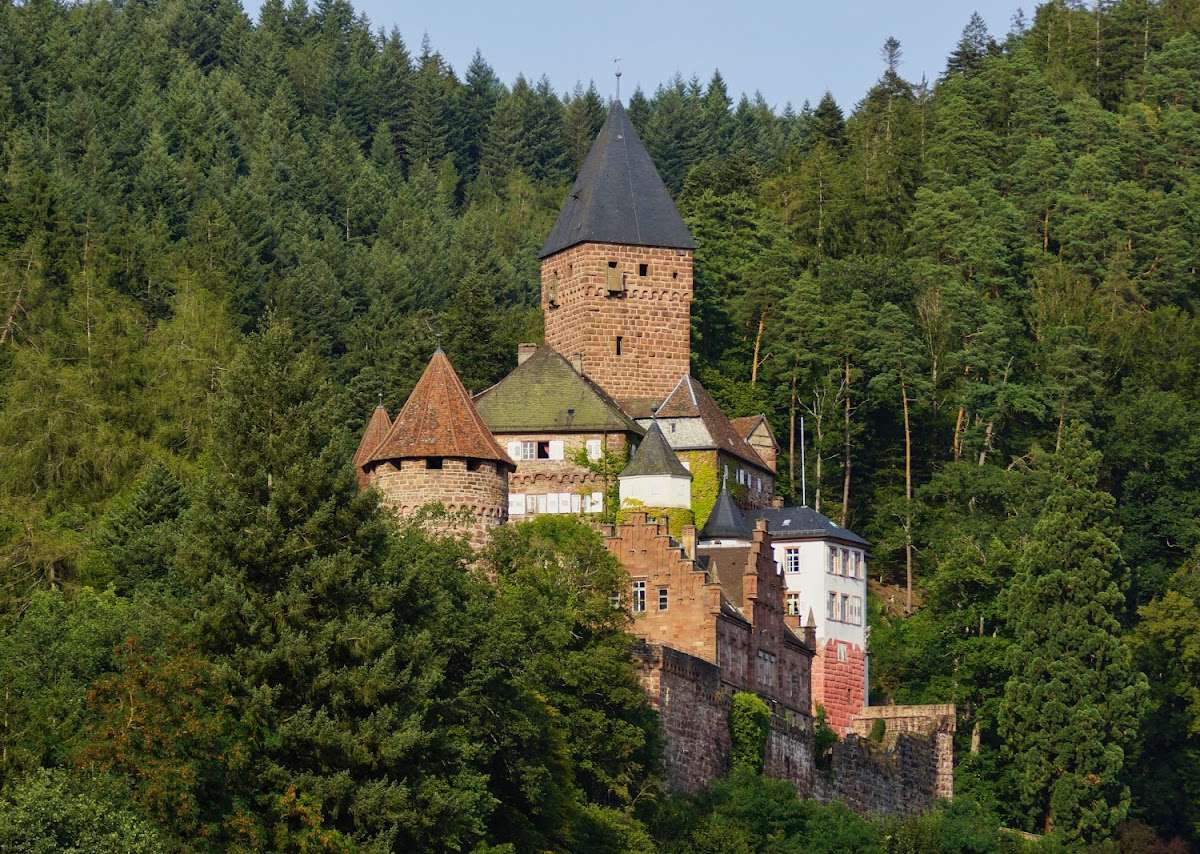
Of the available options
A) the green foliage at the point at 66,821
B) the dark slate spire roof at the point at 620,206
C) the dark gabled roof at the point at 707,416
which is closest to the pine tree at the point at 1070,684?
the dark gabled roof at the point at 707,416

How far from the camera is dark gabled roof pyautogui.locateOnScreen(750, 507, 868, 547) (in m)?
75.2

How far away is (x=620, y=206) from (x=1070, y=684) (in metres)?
19.4

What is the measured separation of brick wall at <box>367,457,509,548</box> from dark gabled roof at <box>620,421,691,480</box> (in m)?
11.8

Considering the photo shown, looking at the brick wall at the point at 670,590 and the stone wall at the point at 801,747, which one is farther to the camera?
the brick wall at the point at 670,590

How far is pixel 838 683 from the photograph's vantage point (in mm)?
73750

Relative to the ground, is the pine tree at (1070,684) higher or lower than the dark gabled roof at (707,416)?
lower

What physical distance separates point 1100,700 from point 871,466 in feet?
57.2

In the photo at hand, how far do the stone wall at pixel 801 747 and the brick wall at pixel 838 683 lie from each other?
600mm

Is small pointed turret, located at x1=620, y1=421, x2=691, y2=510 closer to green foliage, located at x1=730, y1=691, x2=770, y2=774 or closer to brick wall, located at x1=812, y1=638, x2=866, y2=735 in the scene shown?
brick wall, located at x1=812, y1=638, x2=866, y2=735

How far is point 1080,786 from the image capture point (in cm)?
7225

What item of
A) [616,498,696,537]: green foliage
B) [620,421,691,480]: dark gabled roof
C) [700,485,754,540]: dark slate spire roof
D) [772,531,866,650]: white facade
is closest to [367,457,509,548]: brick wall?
[616,498,696,537]: green foliage

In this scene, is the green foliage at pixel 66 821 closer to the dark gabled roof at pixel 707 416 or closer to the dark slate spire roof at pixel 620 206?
the dark gabled roof at pixel 707 416

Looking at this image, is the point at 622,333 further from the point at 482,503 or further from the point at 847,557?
the point at 482,503

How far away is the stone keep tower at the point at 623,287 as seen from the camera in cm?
8019
